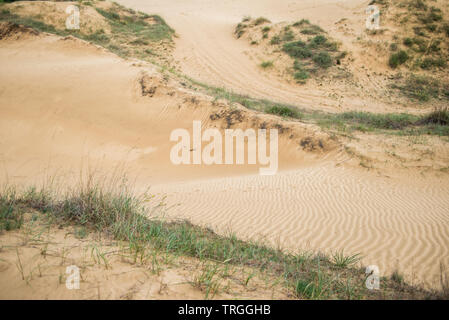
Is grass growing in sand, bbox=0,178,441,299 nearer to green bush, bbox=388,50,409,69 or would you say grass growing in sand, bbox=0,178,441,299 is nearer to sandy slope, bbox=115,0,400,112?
sandy slope, bbox=115,0,400,112

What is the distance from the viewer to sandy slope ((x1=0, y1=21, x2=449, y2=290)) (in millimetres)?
5227

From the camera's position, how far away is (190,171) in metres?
9.05

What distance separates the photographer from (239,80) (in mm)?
17500

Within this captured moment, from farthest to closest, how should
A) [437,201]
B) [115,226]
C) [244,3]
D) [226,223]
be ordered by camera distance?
[244,3] → [437,201] → [226,223] → [115,226]

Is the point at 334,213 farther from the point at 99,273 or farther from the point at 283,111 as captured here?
the point at 283,111

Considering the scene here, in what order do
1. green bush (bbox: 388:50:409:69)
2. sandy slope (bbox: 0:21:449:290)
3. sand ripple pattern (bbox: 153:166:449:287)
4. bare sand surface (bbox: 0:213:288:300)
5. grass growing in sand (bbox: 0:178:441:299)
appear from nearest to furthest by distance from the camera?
1. bare sand surface (bbox: 0:213:288:300)
2. grass growing in sand (bbox: 0:178:441:299)
3. sand ripple pattern (bbox: 153:166:449:287)
4. sandy slope (bbox: 0:21:449:290)
5. green bush (bbox: 388:50:409:69)

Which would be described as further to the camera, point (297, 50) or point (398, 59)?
point (297, 50)

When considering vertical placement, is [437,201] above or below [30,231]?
below

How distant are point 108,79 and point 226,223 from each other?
8710 mm

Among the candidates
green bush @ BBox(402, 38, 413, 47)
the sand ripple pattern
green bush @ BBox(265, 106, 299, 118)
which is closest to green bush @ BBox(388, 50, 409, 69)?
green bush @ BBox(402, 38, 413, 47)

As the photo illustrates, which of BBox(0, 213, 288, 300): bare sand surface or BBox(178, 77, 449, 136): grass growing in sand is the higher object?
BBox(178, 77, 449, 136): grass growing in sand

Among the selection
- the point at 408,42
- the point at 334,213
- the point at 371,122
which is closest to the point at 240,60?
the point at 371,122
